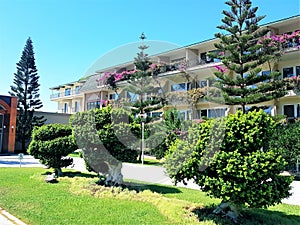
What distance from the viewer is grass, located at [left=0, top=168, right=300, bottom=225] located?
561 centimetres

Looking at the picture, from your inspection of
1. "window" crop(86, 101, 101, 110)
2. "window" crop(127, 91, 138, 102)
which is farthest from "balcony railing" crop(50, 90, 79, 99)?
"window" crop(127, 91, 138, 102)

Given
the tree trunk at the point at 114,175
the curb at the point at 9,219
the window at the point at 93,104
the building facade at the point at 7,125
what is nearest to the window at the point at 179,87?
the window at the point at 93,104

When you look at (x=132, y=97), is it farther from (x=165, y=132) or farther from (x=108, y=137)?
(x=108, y=137)

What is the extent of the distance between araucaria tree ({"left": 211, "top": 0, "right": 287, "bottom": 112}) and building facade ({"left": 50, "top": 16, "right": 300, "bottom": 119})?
162 cm

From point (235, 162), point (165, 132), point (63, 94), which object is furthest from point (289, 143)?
point (63, 94)

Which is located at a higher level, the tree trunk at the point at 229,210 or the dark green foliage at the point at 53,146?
the dark green foliage at the point at 53,146

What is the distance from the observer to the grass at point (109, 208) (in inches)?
221

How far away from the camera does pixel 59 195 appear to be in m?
7.69

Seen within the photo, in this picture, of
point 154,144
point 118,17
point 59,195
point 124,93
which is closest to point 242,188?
A: point 59,195

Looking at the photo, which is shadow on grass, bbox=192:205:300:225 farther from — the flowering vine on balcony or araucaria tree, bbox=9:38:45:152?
araucaria tree, bbox=9:38:45:152

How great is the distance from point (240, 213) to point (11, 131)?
2514cm

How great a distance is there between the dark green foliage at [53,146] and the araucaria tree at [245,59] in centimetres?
885

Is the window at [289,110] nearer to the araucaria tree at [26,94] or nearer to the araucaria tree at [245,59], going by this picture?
the araucaria tree at [245,59]

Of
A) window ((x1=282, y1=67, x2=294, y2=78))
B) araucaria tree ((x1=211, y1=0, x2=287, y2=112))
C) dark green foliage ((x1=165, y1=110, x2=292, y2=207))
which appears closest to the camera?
dark green foliage ((x1=165, y1=110, x2=292, y2=207))
